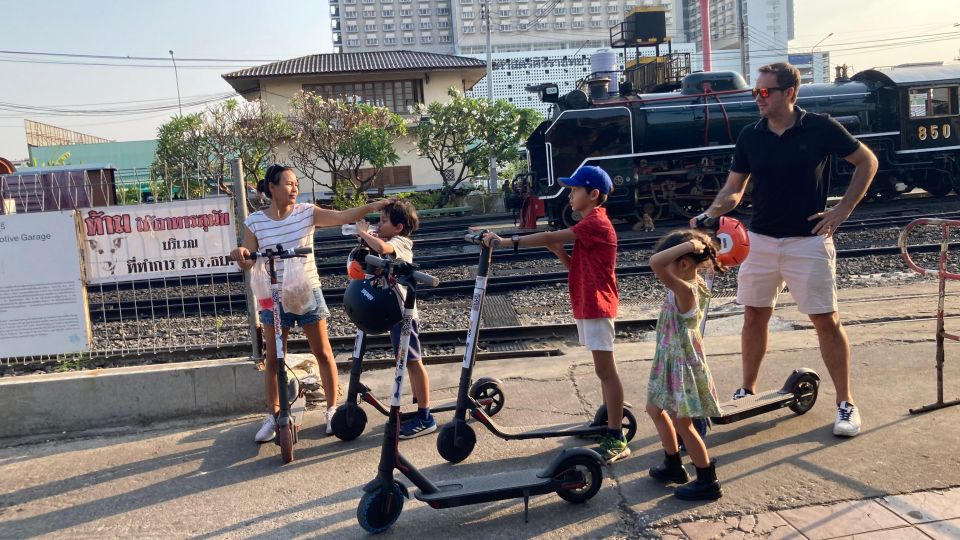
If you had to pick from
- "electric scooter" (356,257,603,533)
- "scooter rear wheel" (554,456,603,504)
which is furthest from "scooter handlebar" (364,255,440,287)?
"scooter rear wheel" (554,456,603,504)

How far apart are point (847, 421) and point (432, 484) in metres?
2.36

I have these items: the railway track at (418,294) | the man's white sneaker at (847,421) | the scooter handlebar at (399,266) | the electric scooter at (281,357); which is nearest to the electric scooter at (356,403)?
the electric scooter at (281,357)

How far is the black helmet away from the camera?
137 inches

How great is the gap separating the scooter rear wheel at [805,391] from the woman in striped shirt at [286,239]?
8.94ft

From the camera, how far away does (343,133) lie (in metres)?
25.5

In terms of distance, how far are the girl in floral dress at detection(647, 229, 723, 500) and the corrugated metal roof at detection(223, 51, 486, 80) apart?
3045 cm

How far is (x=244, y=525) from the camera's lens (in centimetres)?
356

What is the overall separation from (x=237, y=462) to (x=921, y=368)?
4.56 meters

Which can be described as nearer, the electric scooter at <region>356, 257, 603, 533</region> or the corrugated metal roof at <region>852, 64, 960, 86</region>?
the electric scooter at <region>356, 257, 603, 533</region>

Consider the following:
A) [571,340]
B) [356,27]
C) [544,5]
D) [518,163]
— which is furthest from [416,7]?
[571,340]

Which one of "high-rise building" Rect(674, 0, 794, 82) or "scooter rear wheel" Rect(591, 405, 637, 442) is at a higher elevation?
"high-rise building" Rect(674, 0, 794, 82)

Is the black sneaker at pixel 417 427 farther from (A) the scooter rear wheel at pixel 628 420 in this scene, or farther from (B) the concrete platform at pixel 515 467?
(A) the scooter rear wheel at pixel 628 420

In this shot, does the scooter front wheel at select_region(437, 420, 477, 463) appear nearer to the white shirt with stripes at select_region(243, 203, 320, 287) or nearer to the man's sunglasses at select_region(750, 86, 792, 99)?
the white shirt with stripes at select_region(243, 203, 320, 287)

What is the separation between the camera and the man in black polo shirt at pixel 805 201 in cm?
419
